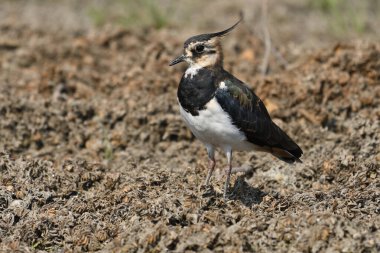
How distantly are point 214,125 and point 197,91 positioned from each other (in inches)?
13.3

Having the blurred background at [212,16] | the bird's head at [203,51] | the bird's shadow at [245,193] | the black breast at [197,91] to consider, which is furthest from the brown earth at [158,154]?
the bird's head at [203,51]

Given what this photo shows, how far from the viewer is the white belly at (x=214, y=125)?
5.69 m

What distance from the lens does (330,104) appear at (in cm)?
784

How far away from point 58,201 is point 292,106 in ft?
10.7

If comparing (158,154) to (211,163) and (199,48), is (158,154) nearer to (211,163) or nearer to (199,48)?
(211,163)

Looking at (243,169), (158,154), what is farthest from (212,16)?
(243,169)

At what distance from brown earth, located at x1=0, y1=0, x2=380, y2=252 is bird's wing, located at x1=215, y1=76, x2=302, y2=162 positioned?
388 mm

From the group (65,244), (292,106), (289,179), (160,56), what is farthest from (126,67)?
(65,244)

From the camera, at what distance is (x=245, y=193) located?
19.6 ft

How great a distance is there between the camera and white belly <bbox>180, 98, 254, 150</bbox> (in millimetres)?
5688

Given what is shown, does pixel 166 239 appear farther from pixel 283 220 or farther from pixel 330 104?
pixel 330 104

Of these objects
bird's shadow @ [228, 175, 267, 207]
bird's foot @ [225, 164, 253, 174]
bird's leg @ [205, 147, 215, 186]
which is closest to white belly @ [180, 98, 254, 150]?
bird's leg @ [205, 147, 215, 186]

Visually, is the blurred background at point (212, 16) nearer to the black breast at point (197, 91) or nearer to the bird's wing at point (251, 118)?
the bird's wing at point (251, 118)

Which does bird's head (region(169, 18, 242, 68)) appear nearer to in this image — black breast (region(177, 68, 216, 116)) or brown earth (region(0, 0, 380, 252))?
black breast (region(177, 68, 216, 116))
